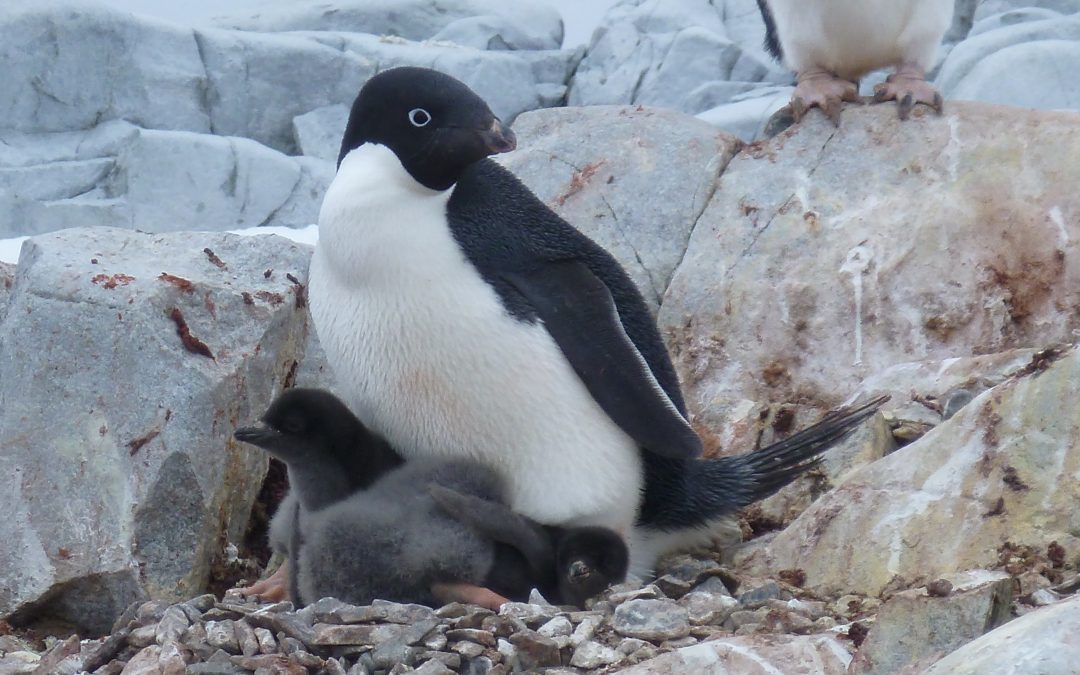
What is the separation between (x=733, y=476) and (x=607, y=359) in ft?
1.30

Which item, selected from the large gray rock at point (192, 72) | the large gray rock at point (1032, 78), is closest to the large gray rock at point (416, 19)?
the large gray rock at point (192, 72)

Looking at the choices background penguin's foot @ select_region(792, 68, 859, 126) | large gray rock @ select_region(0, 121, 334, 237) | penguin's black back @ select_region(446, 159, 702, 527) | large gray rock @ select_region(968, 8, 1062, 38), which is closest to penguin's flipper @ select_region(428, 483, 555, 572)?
penguin's black back @ select_region(446, 159, 702, 527)

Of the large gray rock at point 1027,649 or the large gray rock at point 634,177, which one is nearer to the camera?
the large gray rock at point 1027,649

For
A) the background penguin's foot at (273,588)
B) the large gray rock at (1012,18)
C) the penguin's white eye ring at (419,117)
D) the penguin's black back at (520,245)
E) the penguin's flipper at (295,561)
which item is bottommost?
the background penguin's foot at (273,588)

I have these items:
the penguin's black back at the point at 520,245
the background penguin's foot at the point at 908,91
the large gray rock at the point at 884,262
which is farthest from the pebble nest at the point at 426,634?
the background penguin's foot at the point at 908,91

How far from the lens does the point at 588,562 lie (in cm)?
240

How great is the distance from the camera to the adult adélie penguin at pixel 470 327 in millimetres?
2520

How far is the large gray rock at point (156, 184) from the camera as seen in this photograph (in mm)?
10531

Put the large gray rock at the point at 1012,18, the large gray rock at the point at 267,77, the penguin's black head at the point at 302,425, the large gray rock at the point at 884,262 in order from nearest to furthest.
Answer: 1. the penguin's black head at the point at 302,425
2. the large gray rock at the point at 884,262
3. the large gray rock at the point at 267,77
4. the large gray rock at the point at 1012,18

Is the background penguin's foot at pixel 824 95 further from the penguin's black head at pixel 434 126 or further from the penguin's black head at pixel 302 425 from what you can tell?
the penguin's black head at pixel 302 425

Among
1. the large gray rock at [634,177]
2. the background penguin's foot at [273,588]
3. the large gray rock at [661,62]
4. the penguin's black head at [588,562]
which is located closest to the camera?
the penguin's black head at [588,562]

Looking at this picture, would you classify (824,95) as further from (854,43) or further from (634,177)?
(634,177)

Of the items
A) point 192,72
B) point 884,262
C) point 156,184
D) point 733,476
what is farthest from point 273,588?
point 192,72

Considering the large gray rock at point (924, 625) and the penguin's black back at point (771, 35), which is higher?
the penguin's black back at point (771, 35)
